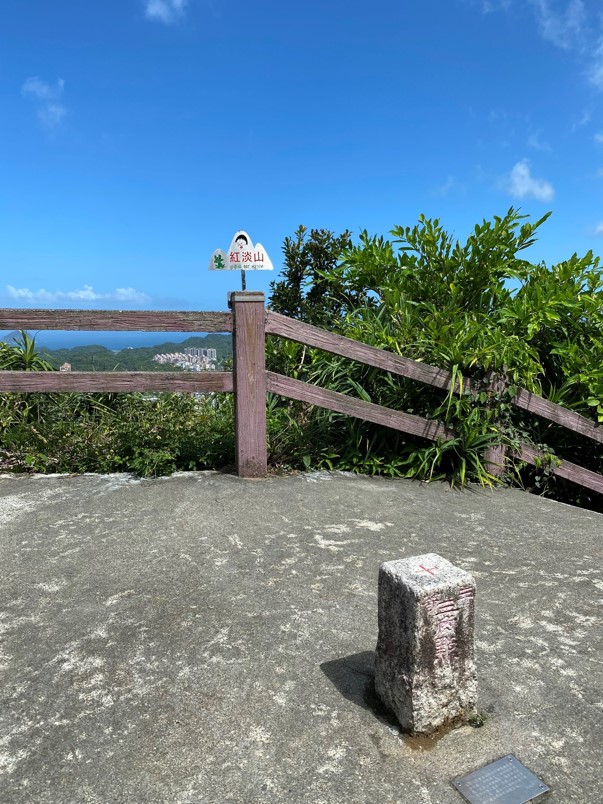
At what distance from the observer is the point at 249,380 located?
13.8 feet

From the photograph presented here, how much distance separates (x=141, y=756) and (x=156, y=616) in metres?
0.73

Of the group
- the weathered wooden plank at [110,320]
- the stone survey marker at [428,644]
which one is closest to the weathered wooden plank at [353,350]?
the weathered wooden plank at [110,320]

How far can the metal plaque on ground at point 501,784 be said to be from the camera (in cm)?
155

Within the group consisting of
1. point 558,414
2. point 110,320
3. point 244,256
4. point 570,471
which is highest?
point 244,256

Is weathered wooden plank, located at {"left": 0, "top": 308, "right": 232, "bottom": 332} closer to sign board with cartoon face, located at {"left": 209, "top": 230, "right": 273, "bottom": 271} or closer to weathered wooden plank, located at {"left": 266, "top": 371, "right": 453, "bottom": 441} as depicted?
weathered wooden plank, located at {"left": 266, "top": 371, "right": 453, "bottom": 441}

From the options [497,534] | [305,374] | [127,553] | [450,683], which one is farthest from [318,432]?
[450,683]

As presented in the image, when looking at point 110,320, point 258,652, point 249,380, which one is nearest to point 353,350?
point 249,380

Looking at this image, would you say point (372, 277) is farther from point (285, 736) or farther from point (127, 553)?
point (285, 736)

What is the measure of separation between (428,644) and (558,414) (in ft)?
11.5

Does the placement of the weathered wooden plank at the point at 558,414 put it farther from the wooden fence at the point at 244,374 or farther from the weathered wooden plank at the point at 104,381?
the weathered wooden plank at the point at 104,381

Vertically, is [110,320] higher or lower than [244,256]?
lower

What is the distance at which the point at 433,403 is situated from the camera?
477 centimetres

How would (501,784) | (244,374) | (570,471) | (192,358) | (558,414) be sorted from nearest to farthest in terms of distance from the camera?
(501,784), (244,374), (558,414), (570,471), (192,358)

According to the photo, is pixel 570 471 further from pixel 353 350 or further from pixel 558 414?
pixel 353 350
